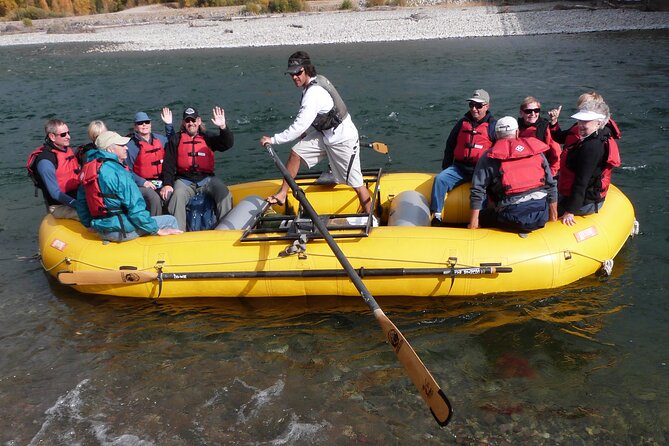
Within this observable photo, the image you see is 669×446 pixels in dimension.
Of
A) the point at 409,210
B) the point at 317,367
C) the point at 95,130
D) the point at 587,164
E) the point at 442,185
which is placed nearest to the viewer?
the point at 317,367

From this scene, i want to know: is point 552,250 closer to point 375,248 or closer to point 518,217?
point 518,217

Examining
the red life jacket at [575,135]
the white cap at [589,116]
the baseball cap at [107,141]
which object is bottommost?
the red life jacket at [575,135]

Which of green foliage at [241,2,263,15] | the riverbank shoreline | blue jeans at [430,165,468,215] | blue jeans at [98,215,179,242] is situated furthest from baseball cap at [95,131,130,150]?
green foliage at [241,2,263,15]

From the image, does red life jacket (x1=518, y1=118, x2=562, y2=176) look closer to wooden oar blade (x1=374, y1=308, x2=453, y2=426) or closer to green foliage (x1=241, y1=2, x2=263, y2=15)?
wooden oar blade (x1=374, y1=308, x2=453, y2=426)

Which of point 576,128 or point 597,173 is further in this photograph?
point 576,128

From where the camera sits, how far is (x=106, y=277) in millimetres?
5512

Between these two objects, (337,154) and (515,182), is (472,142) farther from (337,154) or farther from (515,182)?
(337,154)

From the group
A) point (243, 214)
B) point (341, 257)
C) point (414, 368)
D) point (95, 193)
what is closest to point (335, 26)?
point (243, 214)

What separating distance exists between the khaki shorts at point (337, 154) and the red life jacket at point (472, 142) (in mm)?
1052

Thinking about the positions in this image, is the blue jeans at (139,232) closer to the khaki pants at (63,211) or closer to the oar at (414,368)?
the khaki pants at (63,211)

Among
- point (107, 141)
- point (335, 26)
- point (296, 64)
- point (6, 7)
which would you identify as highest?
point (6, 7)

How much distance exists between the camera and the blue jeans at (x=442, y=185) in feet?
20.2

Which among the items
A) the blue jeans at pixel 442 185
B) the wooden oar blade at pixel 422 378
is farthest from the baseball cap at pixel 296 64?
the wooden oar blade at pixel 422 378

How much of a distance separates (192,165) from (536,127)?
11.4 ft
